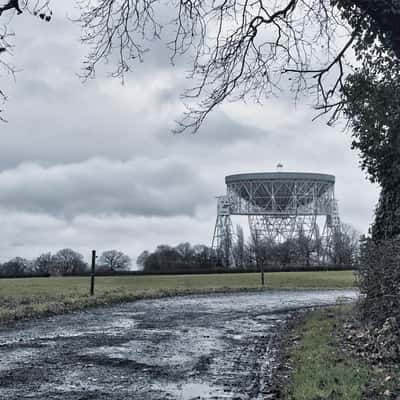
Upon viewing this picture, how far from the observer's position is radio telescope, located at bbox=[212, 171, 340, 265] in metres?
50.9

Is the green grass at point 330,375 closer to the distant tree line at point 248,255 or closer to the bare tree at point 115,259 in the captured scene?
the distant tree line at point 248,255

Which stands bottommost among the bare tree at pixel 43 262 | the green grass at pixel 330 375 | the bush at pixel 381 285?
the green grass at pixel 330 375

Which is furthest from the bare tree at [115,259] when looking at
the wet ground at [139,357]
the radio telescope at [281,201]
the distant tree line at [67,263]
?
the wet ground at [139,357]

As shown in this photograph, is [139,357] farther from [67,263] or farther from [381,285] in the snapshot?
[67,263]

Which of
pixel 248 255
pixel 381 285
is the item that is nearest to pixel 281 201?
pixel 248 255

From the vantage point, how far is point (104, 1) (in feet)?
29.4

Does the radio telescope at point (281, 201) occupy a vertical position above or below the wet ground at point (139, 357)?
above

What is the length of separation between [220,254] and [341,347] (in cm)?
6918

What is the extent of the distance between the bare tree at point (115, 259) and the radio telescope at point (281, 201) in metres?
46.6

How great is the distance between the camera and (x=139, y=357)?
7.95 m

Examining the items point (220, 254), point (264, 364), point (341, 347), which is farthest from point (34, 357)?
point (220, 254)

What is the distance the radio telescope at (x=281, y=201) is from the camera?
5091 centimetres

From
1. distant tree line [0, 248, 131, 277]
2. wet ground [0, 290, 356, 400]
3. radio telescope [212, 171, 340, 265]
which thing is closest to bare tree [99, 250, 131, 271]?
distant tree line [0, 248, 131, 277]

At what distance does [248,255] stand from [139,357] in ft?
265
